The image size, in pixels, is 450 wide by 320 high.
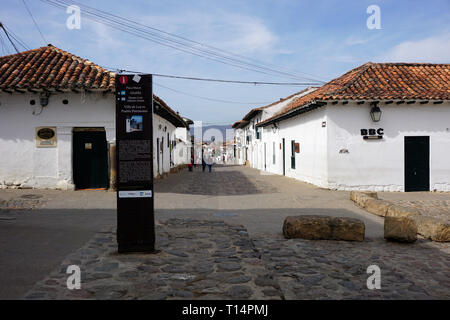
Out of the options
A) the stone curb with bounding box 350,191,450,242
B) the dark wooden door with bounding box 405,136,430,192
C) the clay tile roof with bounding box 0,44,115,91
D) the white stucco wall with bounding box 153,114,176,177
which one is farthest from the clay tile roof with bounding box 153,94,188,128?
the dark wooden door with bounding box 405,136,430,192

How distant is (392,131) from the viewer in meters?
13.1

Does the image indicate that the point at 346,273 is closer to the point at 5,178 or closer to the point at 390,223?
the point at 390,223

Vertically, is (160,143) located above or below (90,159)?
above

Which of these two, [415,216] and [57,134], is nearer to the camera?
[415,216]

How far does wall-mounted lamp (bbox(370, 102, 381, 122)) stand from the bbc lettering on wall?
429 mm

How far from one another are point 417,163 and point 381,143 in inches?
66.2

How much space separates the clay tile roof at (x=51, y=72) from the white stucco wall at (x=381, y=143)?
27.1 ft

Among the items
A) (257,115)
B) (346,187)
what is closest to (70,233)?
(346,187)

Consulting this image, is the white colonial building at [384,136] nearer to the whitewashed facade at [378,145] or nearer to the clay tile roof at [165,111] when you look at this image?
the whitewashed facade at [378,145]

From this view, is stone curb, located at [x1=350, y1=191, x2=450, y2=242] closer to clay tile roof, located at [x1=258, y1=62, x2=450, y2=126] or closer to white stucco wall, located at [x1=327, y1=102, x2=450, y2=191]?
white stucco wall, located at [x1=327, y1=102, x2=450, y2=191]

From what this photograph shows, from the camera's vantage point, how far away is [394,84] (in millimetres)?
13922

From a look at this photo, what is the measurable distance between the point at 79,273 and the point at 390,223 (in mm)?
5068

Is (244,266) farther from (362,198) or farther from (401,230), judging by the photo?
(362,198)

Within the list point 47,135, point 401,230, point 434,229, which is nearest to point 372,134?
point 434,229
